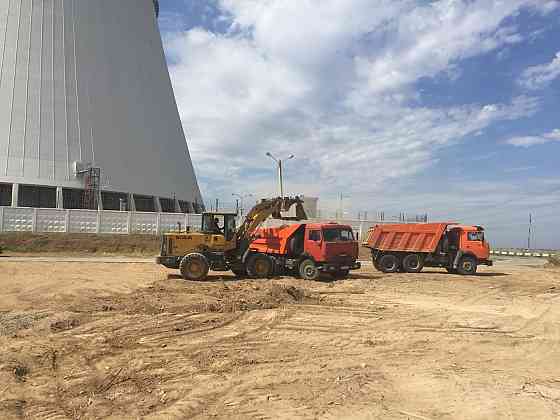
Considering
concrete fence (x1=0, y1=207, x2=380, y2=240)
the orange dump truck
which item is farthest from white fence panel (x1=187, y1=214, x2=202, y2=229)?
the orange dump truck

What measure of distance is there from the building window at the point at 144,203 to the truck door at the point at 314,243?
2273 cm

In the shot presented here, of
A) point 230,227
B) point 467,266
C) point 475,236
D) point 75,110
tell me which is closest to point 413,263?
point 467,266

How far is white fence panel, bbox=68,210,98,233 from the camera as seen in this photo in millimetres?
28359

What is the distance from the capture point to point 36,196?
3131cm

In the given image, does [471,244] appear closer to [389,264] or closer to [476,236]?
[476,236]

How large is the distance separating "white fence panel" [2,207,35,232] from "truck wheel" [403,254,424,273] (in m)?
22.0

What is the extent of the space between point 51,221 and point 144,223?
18.1 ft

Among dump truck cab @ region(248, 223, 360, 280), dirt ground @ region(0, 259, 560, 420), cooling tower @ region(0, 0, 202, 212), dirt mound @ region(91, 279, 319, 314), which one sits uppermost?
cooling tower @ region(0, 0, 202, 212)

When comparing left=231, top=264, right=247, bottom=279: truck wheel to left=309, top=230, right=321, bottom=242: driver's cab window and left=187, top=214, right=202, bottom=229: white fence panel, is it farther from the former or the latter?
left=187, top=214, right=202, bottom=229: white fence panel

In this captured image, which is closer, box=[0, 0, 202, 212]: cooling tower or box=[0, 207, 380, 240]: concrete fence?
box=[0, 207, 380, 240]: concrete fence

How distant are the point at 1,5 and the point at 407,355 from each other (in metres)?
35.4

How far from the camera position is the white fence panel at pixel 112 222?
28919 millimetres

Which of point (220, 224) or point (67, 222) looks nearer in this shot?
point (220, 224)

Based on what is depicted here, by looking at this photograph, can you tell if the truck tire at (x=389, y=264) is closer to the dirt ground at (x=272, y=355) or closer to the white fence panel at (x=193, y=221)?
the dirt ground at (x=272, y=355)
